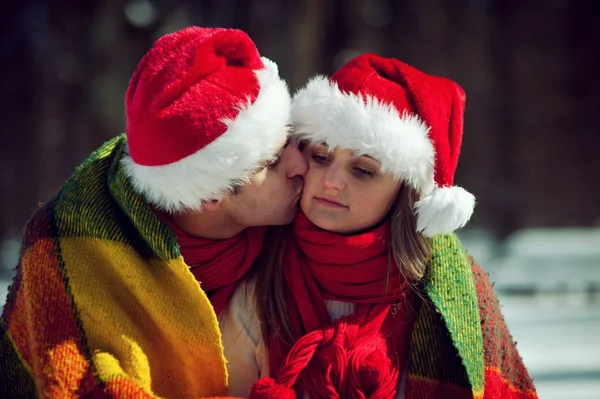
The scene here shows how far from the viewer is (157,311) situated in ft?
6.33

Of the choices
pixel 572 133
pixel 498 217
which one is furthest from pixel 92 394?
pixel 572 133

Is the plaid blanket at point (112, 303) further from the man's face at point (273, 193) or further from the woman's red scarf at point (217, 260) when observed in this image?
the man's face at point (273, 193)

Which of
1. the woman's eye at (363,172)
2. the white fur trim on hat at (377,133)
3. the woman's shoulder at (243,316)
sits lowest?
the woman's shoulder at (243,316)

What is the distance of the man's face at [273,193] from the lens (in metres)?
2.03

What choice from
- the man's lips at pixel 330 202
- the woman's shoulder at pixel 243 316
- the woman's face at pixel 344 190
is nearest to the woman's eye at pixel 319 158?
the woman's face at pixel 344 190

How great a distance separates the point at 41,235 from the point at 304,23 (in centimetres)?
473

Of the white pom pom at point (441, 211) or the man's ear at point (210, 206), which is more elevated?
the white pom pom at point (441, 211)

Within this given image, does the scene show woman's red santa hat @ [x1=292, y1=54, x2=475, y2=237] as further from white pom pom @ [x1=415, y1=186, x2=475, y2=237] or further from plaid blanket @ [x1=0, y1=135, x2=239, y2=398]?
plaid blanket @ [x1=0, y1=135, x2=239, y2=398]

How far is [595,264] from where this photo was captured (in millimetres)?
5801

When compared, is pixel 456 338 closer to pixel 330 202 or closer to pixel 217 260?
pixel 330 202

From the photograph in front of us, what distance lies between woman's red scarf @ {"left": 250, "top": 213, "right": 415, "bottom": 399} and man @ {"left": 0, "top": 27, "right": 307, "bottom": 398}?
159 mm

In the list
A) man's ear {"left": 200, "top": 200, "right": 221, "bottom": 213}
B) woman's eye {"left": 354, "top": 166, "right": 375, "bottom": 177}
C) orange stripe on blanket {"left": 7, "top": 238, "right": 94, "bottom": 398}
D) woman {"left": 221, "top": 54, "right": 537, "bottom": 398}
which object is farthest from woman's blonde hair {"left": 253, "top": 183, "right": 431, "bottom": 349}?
orange stripe on blanket {"left": 7, "top": 238, "right": 94, "bottom": 398}

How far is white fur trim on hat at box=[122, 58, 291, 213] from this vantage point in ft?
6.24

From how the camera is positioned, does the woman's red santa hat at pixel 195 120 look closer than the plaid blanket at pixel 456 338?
Yes
